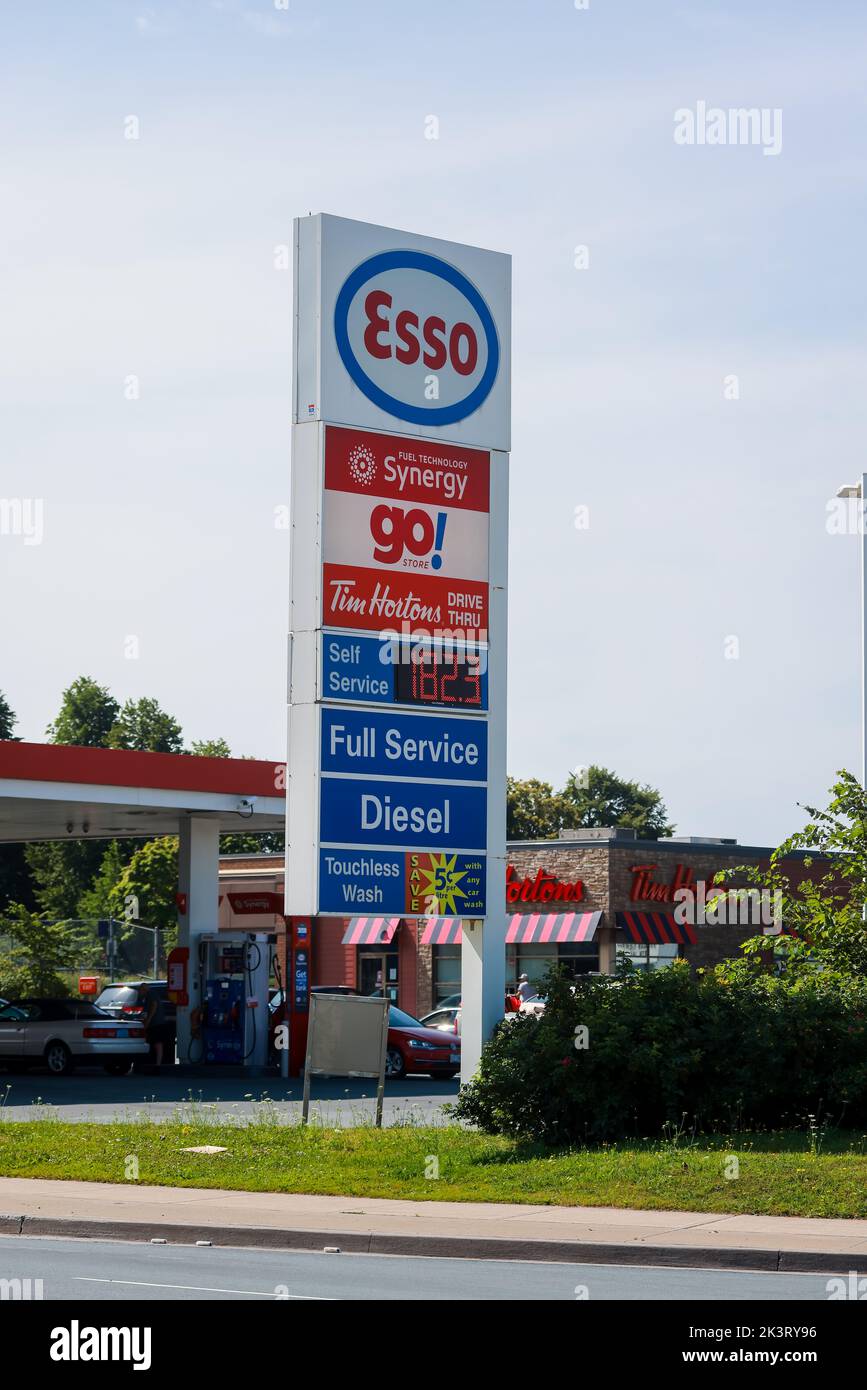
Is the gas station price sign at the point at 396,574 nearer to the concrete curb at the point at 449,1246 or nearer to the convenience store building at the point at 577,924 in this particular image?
the concrete curb at the point at 449,1246

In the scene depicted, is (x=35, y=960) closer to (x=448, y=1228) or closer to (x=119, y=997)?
(x=119, y=997)

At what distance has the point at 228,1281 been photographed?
1196 centimetres

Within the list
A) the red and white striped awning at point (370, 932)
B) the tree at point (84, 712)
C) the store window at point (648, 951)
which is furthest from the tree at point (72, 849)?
the store window at point (648, 951)

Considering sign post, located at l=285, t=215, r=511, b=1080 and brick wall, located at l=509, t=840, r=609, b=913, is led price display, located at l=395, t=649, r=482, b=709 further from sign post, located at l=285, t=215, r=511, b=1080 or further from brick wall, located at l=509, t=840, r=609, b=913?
brick wall, located at l=509, t=840, r=609, b=913

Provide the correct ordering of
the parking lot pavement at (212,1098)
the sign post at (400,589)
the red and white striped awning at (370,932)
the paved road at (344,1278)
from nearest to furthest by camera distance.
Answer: the paved road at (344,1278), the sign post at (400,589), the parking lot pavement at (212,1098), the red and white striped awning at (370,932)

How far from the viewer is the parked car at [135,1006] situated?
35000 millimetres

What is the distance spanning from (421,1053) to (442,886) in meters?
13.8

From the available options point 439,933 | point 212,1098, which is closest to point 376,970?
point 439,933

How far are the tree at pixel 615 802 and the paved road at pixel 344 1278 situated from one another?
92512mm

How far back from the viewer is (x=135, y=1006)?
35312 millimetres

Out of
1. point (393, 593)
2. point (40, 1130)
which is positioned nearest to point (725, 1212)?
point (393, 593)

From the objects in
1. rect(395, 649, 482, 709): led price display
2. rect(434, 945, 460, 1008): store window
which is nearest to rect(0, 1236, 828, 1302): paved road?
rect(395, 649, 482, 709): led price display
